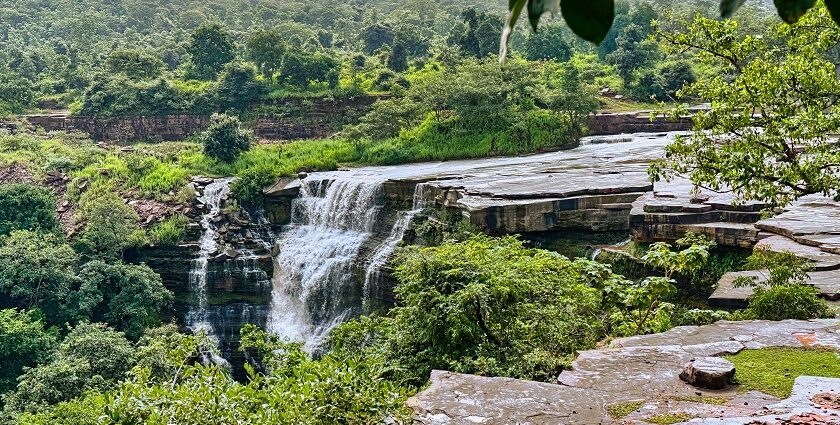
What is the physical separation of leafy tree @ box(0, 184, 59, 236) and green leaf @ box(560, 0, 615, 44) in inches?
778

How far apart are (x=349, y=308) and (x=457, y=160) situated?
7.94 meters

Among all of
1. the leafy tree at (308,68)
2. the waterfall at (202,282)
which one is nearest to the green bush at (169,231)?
the waterfall at (202,282)

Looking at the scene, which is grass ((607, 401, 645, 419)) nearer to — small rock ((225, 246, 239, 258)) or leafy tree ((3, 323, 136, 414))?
leafy tree ((3, 323, 136, 414))

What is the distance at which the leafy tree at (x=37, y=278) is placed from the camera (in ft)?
52.2

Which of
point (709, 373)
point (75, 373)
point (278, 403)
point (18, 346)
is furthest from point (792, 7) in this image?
point (18, 346)

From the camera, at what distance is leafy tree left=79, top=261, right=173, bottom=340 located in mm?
15891

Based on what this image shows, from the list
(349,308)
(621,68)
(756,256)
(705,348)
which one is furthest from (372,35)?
(705,348)

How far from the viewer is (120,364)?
13148 millimetres

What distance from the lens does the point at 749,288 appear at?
833cm

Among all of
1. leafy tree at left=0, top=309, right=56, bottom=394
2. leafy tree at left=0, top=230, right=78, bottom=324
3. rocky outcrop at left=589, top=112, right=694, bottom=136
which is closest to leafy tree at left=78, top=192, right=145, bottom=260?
leafy tree at left=0, top=230, right=78, bottom=324

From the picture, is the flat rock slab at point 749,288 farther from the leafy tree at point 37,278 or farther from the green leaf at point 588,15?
the leafy tree at point 37,278

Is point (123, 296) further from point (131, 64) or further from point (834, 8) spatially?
point (834, 8)

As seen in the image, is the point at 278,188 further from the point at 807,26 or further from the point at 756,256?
the point at 807,26

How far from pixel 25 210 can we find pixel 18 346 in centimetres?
572
